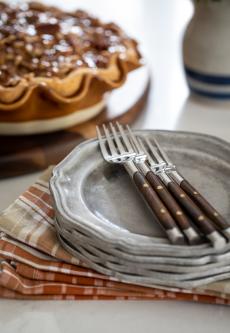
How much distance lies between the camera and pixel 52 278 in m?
0.56

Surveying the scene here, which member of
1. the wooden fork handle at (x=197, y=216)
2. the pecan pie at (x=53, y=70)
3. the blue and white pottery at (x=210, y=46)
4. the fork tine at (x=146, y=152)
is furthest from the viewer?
the blue and white pottery at (x=210, y=46)

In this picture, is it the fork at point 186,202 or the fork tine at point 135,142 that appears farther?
the fork tine at point 135,142

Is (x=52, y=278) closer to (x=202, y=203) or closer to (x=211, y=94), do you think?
(x=202, y=203)

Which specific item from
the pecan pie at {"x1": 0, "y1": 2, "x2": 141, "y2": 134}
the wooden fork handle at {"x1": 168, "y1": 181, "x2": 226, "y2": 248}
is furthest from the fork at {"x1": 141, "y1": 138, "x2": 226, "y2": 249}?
the pecan pie at {"x1": 0, "y1": 2, "x2": 141, "y2": 134}

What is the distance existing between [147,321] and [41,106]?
37 centimetres

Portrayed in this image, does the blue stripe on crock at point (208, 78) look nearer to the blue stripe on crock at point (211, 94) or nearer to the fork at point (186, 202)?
the blue stripe on crock at point (211, 94)

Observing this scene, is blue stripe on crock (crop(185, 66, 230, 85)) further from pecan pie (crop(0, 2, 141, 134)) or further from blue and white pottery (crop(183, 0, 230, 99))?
pecan pie (crop(0, 2, 141, 134))

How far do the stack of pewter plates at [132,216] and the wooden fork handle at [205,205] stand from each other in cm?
2

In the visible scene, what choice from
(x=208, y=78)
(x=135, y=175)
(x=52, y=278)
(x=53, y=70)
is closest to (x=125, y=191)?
(x=135, y=175)

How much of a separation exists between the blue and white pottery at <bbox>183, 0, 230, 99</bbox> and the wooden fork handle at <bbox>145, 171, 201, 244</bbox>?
388 millimetres

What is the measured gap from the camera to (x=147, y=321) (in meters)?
0.55

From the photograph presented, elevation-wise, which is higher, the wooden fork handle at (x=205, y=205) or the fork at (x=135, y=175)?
the wooden fork handle at (x=205, y=205)

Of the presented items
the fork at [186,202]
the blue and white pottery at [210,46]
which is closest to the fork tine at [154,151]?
the fork at [186,202]

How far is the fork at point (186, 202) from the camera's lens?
50 cm
